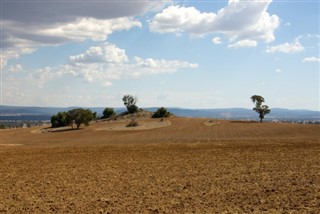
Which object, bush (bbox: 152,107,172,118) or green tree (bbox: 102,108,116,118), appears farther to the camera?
green tree (bbox: 102,108,116,118)

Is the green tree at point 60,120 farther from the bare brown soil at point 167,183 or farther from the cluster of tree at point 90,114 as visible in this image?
the bare brown soil at point 167,183

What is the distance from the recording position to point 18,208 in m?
19.8

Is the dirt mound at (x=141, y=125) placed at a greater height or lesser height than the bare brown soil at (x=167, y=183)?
greater

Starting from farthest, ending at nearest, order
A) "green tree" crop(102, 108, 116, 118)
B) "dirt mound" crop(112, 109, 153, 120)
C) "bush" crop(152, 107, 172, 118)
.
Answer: "green tree" crop(102, 108, 116, 118) → "dirt mound" crop(112, 109, 153, 120) → "bush" crop(152, 107, 172, 118)

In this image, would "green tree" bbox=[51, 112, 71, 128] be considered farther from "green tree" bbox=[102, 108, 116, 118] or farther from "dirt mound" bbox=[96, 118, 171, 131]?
"green tree" bbox=[102, 108, 116, 118]

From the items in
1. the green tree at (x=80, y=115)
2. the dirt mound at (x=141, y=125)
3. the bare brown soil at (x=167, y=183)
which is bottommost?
the bare brown soil at (x=167, y=183)

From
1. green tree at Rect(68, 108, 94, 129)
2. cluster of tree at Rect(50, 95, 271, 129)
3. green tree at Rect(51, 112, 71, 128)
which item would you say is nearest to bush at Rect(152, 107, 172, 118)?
cluster of tree at Rect(50, 95, 271, 129)

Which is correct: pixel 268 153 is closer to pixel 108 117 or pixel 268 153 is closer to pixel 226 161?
pixel 226 161

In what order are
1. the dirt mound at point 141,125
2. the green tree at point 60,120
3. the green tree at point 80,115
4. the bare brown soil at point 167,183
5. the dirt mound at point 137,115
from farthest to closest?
the dirt mound at point 137,115, the green tree at point 60,120, the green tree at point 80,115, the dirt mound at point 141,125, the bare brown soil at point 167,183

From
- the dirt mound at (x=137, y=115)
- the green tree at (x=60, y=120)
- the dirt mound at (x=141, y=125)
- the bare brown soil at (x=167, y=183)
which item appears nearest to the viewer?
the bare brown soil at (x=167, y=183)

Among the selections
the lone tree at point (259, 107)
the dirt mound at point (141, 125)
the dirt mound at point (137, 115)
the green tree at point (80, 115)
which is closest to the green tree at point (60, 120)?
the green tree at point (80, 115)

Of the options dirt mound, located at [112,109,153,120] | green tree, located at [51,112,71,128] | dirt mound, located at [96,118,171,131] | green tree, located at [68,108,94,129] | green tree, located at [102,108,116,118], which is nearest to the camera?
dirt mound, located at [96,118,171,131]

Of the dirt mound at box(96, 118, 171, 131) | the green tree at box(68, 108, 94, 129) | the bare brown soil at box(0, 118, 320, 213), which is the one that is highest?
the green tree at box(68, 108, 94, 129)

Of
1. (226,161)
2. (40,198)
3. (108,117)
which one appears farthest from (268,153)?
(108,117)
